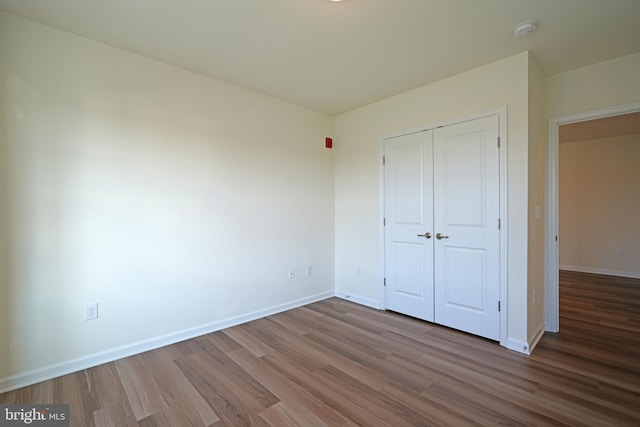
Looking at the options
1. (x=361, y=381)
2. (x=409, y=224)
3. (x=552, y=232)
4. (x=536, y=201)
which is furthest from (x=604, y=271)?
(x=361, y=381)

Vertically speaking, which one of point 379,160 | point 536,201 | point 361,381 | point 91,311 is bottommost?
point 361,381

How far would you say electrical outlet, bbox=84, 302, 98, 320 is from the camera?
2.21 m

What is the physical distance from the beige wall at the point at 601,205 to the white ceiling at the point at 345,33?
3.81 m

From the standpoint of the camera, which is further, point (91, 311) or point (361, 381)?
point (91, 311)

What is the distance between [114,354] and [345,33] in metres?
3.13

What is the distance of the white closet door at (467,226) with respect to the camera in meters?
2.60

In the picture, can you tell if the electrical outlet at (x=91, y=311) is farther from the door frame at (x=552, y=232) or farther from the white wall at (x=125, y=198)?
the door frame at (x=552, y=232)

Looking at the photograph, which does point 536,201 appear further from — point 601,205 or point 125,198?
point 601,205

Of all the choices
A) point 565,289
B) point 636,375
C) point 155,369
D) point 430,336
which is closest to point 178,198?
point 155,369

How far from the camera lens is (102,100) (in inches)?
90.0

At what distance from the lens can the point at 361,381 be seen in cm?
204

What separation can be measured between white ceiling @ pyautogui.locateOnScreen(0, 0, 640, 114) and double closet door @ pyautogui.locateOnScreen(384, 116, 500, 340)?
0.69m

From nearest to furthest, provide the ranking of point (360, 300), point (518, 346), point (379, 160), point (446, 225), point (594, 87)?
point (518, 346) < point (594, 87) < point (446, 225) < point (379, 160) < point (360, 300)

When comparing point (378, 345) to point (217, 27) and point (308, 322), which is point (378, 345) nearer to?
point (308, 322)
